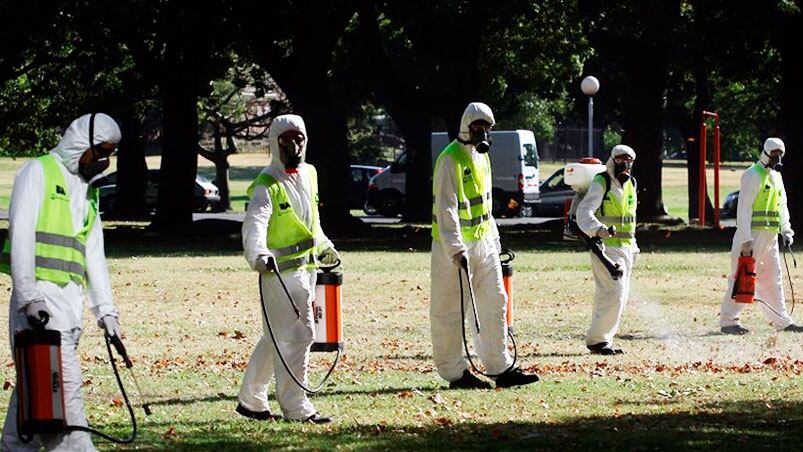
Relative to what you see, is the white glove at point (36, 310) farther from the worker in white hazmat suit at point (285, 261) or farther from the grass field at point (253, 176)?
the grass field at point (253, 176)

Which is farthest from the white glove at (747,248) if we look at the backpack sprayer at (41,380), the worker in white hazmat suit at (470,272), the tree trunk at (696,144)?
the tree trunk at (696,144)

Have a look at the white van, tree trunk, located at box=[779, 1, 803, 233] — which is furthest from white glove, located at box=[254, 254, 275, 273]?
the white van

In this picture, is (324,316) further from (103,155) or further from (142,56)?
(142,56)

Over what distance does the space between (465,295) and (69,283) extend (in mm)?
4828

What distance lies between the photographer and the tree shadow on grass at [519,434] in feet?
30.6

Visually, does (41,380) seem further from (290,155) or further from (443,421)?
(443,421)

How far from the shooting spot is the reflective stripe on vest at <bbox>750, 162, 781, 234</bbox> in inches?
697

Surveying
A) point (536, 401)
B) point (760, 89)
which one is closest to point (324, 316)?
point (536, 401)

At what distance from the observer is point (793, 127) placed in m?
36.3

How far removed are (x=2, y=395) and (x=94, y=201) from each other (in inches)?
161

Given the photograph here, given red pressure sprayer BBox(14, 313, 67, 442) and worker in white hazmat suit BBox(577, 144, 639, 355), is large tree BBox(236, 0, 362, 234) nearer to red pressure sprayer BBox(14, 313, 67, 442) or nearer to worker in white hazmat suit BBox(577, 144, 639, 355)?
worker in white hazmat suit BBox(577, 144, 639, 355)

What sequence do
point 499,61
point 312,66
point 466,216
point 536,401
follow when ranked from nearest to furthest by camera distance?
point 536,401
point 466,216
point 312,66
point 499,61

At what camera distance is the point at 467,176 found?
12.4m

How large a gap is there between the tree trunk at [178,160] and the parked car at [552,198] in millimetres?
15622
